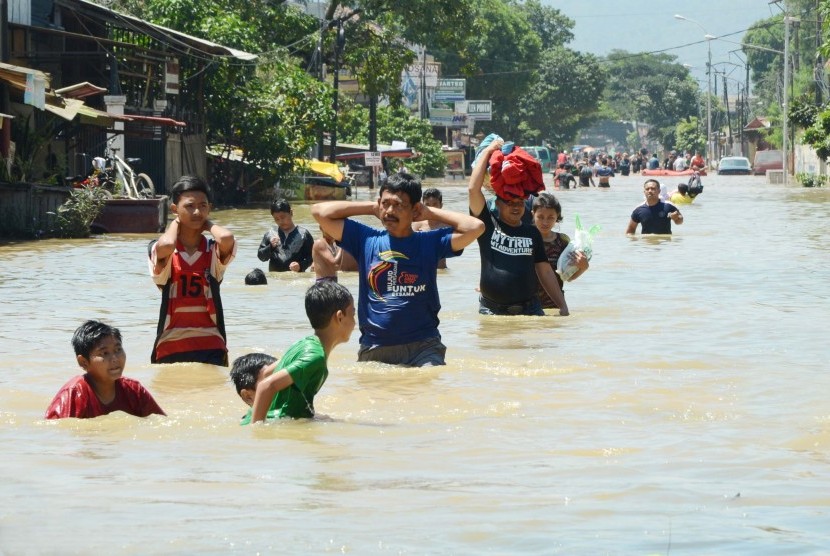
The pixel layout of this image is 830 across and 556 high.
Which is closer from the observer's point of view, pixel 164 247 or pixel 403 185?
pixel 164 247

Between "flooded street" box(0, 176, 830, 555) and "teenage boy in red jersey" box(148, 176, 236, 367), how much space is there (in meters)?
0.29

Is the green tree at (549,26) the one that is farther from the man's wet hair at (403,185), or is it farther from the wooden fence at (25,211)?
the man's wet hair at (403,185)

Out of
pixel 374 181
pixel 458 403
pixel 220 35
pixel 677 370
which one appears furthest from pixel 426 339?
pixel 374 181

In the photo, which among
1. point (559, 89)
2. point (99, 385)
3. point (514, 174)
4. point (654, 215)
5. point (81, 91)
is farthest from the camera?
point (559, 89)

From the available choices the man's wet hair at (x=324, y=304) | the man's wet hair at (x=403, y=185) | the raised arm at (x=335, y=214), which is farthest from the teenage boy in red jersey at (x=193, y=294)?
the man's wet hair at (x=324, y=304)

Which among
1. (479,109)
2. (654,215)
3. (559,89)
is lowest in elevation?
(654,215)

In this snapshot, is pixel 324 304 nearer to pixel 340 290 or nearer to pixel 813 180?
pixel 340 290

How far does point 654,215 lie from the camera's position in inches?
802

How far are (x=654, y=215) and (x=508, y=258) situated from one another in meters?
10.4

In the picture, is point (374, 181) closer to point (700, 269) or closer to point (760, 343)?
point (700, 269)

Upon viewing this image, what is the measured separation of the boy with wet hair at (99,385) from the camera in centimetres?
686

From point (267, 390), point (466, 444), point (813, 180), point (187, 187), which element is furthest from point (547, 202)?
point (813, 180)

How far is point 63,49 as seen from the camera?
35.4 meters

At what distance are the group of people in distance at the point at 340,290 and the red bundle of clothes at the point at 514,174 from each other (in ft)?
0.29
